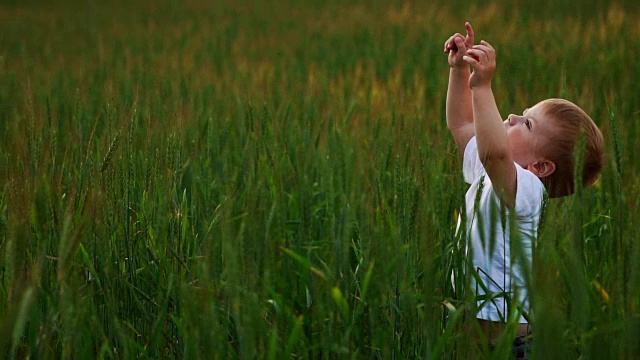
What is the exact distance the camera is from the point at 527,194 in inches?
73.2

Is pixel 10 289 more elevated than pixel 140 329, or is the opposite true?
pixel 10 289

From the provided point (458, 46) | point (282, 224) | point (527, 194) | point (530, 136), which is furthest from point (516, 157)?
point (282, 224)

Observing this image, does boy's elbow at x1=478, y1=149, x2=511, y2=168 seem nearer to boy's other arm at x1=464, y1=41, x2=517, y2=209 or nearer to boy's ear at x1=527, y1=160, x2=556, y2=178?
boy's other arm at x1=464, y1=41, x2=517, y2=209

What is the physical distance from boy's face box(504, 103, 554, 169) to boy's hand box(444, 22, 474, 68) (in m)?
0.24

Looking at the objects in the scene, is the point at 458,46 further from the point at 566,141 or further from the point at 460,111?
the point at 566,141

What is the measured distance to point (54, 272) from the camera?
73.0 inches

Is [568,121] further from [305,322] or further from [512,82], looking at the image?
[512,82]

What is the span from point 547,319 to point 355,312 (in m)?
0.64

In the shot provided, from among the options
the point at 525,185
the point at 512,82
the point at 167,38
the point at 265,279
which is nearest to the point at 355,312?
the point at 265,279

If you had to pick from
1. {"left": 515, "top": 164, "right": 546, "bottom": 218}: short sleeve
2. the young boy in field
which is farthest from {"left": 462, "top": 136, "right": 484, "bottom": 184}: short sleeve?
{"left": 515, "top": 164, "right": 546, "bottom": 218}: short sleeve

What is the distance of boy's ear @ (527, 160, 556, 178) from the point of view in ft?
6.48

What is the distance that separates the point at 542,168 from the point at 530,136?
8 centimetres

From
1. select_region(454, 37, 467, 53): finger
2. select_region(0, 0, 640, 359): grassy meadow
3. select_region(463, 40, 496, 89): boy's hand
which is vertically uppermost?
select_region(454, 37, 467, 53): finger

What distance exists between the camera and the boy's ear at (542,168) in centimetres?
198
